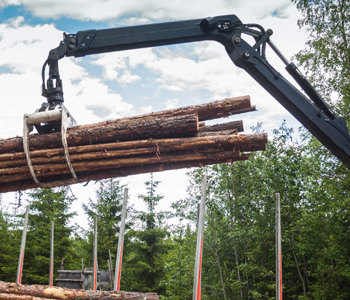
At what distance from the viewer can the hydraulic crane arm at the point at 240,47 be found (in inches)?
162

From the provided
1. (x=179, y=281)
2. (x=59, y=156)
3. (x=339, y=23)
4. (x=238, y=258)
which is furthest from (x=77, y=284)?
(x=339, y=23)

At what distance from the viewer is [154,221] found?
896 inches

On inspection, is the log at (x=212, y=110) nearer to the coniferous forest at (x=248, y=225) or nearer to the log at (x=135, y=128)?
the log at (x=135, y=128)

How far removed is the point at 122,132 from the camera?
3.65 m

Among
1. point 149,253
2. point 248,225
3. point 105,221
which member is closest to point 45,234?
point 105,221

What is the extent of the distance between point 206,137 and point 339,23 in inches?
525

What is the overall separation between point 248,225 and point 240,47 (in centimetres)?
1802

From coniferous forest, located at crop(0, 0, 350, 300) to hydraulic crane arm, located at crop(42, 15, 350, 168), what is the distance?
1073cm

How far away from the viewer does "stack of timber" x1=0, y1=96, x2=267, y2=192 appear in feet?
11.6

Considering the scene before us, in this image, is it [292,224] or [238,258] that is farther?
[238,258]

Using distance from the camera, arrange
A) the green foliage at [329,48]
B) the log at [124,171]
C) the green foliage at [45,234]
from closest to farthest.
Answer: the log at [124,171], the green foliage at [329,48], the green foliage at [45,234]

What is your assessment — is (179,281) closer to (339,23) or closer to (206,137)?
(339,23)

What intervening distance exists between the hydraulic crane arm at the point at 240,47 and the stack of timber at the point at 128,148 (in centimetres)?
89

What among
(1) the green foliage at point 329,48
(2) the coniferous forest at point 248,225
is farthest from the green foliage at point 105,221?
(1) the green foliage at point 329,48
